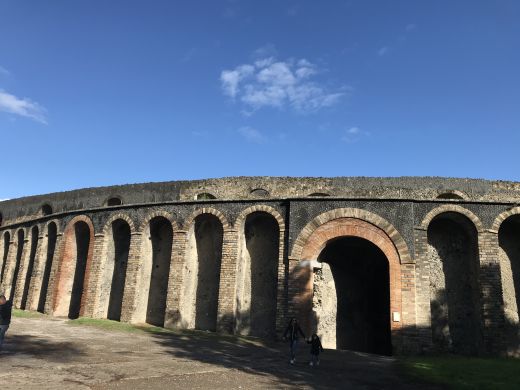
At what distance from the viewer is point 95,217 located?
17.8 meters

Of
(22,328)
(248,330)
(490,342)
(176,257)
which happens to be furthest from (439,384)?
(22,328)

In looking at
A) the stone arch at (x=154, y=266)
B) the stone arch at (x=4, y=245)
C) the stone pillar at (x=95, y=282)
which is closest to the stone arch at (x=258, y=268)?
the stone arch at (x=154, y=266)

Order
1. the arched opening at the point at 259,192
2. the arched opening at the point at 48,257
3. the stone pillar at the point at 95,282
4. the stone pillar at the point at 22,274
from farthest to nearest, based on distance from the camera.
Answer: the stone pillar at the point at 22,274 < the arched opening at the point at 259,192 < the arched opening at the point at 48,257 < the stone pillar at the point at 95,282

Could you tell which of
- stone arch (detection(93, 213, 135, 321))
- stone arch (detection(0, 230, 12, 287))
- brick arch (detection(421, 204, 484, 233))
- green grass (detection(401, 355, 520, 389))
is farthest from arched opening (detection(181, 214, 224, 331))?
stone arch (detection(0, 230, 12, 287))

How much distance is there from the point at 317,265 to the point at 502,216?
5.94 m

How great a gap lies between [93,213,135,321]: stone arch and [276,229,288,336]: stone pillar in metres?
6.28

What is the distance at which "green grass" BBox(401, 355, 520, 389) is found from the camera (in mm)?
7977

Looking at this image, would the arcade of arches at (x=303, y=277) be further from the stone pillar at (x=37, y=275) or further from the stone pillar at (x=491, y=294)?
the stone pillar at (x=37, y=275)

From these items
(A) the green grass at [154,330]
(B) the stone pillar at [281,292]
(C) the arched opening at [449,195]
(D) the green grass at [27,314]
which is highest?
(C) the arched opening at [449,195]

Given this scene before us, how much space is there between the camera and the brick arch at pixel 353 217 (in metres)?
12.9

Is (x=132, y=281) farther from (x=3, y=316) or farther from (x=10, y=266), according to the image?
(x=10, y=266)

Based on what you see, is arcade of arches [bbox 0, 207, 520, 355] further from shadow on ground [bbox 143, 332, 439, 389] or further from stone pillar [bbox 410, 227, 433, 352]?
shadow on ground [bbox 143, 332, 439, 389]

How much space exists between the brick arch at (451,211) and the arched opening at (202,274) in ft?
23.2

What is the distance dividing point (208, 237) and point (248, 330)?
381 cm
